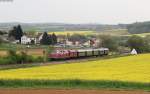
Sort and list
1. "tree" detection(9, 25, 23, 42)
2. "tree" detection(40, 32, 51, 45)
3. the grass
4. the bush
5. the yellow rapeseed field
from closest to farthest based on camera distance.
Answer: the grass
the yellow rapeseed field
the bush
"tree" detection(40, 32, 51, 45)
"tree" detection(9, 25, 23, 42)

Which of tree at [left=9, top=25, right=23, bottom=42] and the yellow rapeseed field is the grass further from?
tree at [left=9, top=25, right=23, bottom=42]

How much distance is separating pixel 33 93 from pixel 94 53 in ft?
159

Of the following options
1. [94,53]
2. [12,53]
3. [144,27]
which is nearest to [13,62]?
[12,53]

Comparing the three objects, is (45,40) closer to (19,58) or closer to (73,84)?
(19,58)

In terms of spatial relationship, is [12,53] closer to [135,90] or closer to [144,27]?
[135,90]

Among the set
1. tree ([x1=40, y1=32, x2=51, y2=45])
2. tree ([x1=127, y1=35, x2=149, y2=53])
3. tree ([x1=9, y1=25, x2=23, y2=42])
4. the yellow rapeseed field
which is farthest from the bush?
tree ([x1=9, y1=25, x2=23, y2=42])

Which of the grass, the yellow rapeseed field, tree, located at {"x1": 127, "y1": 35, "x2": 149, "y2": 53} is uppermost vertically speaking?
the grass

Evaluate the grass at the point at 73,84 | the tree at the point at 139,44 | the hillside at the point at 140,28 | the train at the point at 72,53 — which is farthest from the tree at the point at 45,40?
the grass at the point at 73,84

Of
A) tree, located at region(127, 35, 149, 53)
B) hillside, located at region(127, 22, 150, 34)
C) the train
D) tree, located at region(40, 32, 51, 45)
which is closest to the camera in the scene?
the train

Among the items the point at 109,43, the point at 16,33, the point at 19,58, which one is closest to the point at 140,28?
the point at 16,33

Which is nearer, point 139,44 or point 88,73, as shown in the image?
point 88,73

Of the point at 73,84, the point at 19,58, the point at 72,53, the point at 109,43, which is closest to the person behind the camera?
the point at 73,84

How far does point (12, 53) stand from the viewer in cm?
5541

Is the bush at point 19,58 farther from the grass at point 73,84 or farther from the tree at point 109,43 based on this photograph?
the tree at point 109,43
